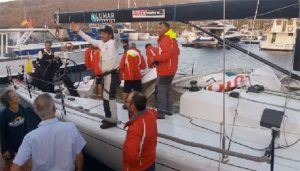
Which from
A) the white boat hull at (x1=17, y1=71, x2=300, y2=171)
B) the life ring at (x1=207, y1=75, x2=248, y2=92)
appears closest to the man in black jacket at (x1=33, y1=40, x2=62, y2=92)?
the white boat hull at (x1=17, y1=71, x2=300, y2=171)

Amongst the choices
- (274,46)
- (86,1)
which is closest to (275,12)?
(274,46)

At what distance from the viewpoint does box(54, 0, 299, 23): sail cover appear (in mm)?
3891

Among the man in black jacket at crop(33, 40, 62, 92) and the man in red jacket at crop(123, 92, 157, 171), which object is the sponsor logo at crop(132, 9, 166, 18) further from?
the man in black jacket at crop(33, 40, 62, 92)

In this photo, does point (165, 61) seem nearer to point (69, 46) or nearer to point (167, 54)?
point (167, 54)

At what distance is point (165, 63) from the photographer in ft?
16.4

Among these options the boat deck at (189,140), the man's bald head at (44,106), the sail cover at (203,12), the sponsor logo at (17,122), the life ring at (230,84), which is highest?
the sail cover at (203,12)

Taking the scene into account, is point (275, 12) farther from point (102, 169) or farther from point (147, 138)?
point (102, 169)

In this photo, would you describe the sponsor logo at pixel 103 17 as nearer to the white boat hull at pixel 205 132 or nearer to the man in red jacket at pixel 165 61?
the man in red jacket at pixel 165 61

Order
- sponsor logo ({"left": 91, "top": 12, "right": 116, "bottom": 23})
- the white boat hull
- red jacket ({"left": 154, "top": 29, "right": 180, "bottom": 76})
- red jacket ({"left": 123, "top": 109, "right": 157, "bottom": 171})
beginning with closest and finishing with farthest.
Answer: red jacket ({"left": 123, "top": 109, "right": 157, "bottom": 171}) < the white boat hull < red jacket ({"left": 154, "top": 29, "right": 180, "bottom": 76}) < sponsor logo ({"left": 91, "top": 12, "right": 116, "bottom": 23})

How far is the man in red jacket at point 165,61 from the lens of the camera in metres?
4.91

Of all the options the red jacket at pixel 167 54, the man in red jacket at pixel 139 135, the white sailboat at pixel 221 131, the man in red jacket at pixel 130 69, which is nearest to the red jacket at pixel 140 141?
the man in red jacket at pixel 139 135

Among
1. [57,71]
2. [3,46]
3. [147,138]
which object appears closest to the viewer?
[147,138]

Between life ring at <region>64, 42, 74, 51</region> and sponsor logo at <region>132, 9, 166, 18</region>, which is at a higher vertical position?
sponsor logo at <region>132, 9, 166, 18</region>

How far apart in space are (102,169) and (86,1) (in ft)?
412
